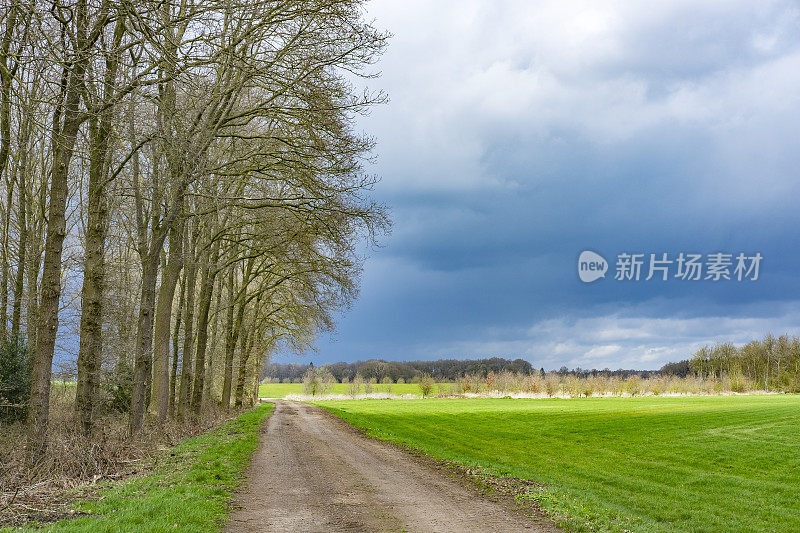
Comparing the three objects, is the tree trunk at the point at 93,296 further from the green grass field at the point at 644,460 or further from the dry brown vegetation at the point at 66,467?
the green grass field at the point at 644,460

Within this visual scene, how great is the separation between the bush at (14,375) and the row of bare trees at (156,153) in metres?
0.93

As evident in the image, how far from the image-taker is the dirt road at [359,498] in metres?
9.06

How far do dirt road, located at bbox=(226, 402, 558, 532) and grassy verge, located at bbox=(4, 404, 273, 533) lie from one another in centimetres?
42

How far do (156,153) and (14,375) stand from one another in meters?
10.6

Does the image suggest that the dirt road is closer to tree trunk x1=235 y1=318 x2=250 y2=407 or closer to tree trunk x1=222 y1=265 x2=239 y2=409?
tree trunk x1=222 y1=265 x2=239 y2=409

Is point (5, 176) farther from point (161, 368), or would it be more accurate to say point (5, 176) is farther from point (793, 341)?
point (793, 341)

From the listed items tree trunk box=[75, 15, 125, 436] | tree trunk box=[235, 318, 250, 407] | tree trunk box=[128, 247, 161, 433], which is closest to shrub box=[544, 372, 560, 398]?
tree trunk box=[235, 318, 250, 407]

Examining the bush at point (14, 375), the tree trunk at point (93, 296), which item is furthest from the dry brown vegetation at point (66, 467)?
the bush at point (14, 375)

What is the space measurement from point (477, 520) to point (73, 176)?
894 inches

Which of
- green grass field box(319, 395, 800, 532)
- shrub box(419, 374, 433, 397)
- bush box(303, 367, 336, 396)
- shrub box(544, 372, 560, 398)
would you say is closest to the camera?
green grass field box(319, 395, 800, 532)

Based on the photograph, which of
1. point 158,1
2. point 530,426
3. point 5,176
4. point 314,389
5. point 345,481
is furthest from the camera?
point 314,389

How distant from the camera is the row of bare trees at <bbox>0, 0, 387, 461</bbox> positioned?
10.4m

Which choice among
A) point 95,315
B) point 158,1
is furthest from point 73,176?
point 158,1

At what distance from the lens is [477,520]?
375 inches
